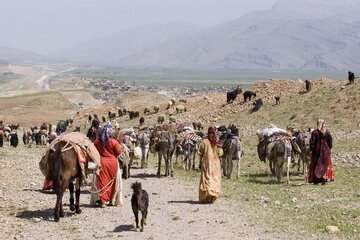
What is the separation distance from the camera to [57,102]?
8975cm

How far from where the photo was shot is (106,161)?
1410 centimetres

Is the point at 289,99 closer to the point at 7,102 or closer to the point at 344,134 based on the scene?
the point at 344,134

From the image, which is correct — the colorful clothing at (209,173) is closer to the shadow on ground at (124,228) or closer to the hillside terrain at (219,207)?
the hillside terrain at (219,207)

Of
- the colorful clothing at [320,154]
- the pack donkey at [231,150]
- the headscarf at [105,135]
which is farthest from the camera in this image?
the pack donkey at [231,150]

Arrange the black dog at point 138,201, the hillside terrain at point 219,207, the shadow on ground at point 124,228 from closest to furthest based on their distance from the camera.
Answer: the black dog at point 138,201
the hillside terrain at point 219,207
the shadow on ground at point 124,228

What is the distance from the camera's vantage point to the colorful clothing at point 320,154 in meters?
17.9

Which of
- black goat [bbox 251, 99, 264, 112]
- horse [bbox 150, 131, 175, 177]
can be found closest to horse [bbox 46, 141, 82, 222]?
horse [bbox 150, 131, 175, 177]

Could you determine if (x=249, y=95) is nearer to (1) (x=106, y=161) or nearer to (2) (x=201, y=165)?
(2) (x=201, y=165)

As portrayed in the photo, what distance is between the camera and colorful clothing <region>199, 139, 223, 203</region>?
1488 cm

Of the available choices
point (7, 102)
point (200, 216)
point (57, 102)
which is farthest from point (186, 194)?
point (7, 102)

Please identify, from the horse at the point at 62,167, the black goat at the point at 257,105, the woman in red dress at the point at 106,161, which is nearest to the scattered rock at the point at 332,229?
the woman in red dress at the point at 106,161

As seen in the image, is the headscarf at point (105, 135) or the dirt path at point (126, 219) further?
the headscarf at point (105, 135)

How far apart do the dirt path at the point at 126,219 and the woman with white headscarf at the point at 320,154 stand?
387 cm

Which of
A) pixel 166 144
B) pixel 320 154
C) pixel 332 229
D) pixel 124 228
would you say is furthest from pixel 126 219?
pixel 320 154
